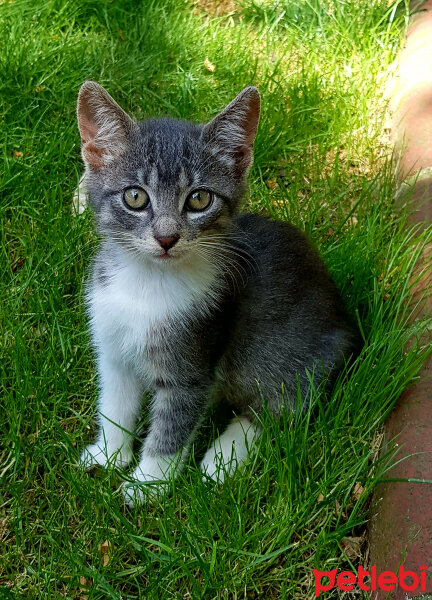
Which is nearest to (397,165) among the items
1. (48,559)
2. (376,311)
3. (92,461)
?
(376,311)

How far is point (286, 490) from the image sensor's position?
2.62m

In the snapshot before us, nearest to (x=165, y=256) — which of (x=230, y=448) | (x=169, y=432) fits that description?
(x=169, y=432)

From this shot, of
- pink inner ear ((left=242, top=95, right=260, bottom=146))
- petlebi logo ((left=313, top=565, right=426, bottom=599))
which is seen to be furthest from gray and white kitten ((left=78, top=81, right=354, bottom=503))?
petlebi logo ((left=313, top=565, right=426, bottom=599))

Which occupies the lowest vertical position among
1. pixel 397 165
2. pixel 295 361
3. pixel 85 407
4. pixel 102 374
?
pixel 85 407

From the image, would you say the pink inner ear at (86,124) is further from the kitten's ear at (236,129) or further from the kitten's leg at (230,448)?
the kitten's leg at (230,448)

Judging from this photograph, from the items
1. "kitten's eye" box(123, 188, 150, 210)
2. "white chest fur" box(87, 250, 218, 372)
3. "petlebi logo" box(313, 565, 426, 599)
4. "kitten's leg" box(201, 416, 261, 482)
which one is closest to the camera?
"petlebi logo" box(313, 565, 426, 599)

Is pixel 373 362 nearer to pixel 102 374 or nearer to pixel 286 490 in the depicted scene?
pixel 286 490

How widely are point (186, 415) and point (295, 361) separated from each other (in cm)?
56

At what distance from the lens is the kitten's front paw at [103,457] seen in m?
2.81

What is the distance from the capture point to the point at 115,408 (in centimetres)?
301

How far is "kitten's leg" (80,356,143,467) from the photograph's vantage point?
2958 millimetres

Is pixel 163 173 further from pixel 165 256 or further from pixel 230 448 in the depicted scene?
pixel 230 448

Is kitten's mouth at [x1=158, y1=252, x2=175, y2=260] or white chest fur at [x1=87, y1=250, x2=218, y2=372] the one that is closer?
kitten's mouth at [x1=158, y1=252, x2=175, y2=260]

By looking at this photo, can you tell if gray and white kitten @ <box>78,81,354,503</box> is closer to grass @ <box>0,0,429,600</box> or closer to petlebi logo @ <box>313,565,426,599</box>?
grass @ <box>0,0,429,600</box>
